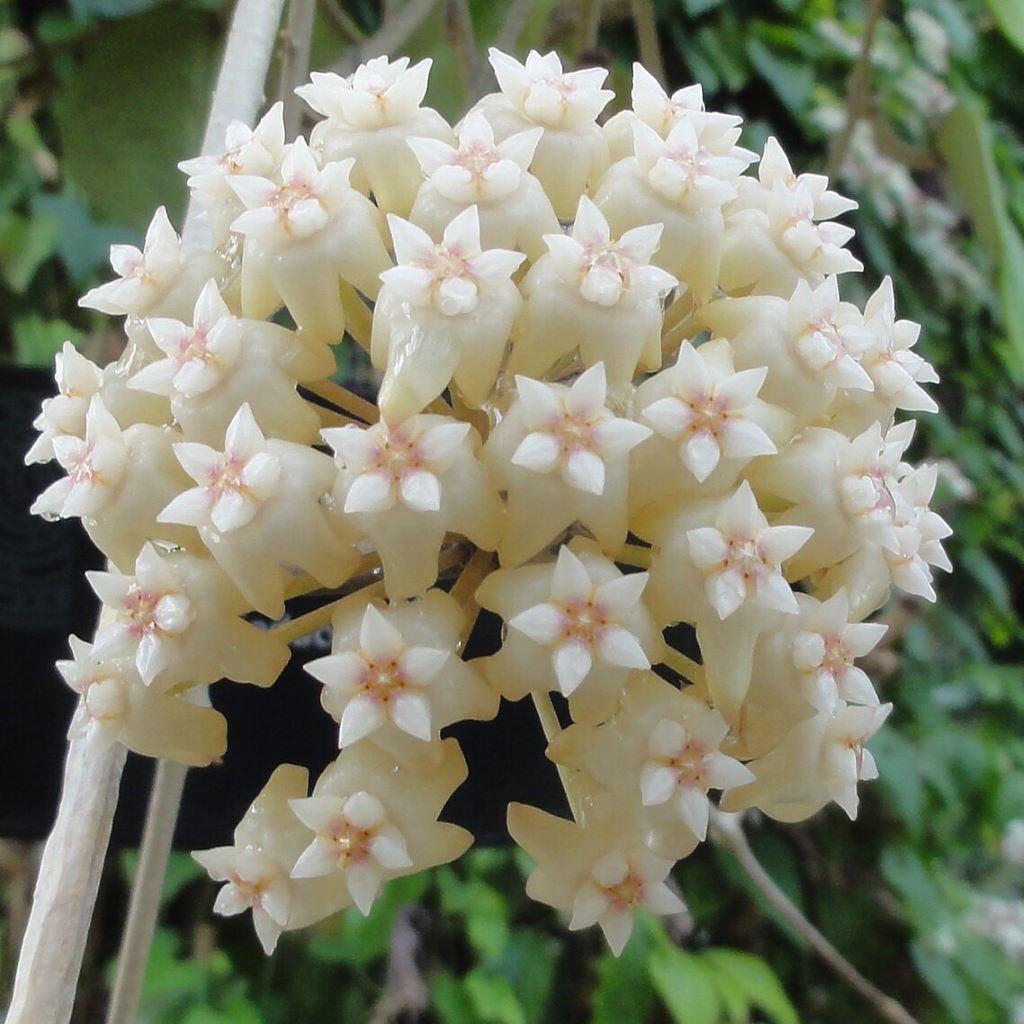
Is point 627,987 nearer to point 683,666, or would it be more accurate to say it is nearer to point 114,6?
point 683,666

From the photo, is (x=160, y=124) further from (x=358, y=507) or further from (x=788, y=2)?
(x=788, y=2)

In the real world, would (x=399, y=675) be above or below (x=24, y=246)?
above

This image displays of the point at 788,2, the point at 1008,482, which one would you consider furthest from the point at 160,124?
the point at 1008,482

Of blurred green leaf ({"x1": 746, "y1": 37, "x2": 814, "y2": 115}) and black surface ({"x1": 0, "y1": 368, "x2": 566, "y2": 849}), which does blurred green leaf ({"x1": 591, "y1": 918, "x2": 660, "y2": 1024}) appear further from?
blurred green leaf ({"x1": 746, "y1": 37, "x2": 814, "y2": 115})

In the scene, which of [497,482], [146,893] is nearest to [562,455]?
[497,482]

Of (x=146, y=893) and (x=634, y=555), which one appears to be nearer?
(x=634, y=555)

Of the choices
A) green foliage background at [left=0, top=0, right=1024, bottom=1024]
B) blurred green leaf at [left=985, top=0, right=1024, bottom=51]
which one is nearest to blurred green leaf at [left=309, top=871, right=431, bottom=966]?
green foliage background at [left=0, top=0, right=1024, bottom=1024]
